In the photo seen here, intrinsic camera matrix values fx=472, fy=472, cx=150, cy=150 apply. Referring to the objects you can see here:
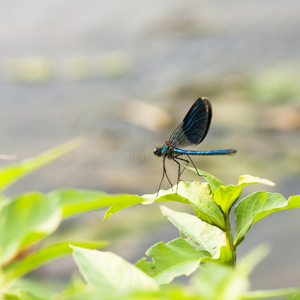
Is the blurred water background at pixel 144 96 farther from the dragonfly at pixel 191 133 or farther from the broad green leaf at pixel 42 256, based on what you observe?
the broad green leaf at pixel 42 256

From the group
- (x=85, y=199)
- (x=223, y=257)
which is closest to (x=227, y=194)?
(x=223, y=257)

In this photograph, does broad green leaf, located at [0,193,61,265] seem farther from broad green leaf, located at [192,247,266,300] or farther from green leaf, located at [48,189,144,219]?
broad green leaf, located at [192,247,266,300]

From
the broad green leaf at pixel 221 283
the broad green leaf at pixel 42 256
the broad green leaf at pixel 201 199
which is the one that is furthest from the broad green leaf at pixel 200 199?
the broad green leaf at pixel 221 283

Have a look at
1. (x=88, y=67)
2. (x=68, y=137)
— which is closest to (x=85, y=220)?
(x=68, y=137)

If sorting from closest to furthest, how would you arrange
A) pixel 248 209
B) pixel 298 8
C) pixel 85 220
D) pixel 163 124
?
pixel 248 209
pixel 85 220
pixel 163 124
pixel 298 8

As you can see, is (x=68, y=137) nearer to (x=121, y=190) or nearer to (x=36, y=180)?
(x=36, y=180)

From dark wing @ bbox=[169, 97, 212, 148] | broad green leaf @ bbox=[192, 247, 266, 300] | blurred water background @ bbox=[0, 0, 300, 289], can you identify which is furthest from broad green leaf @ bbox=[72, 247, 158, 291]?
blurred water background @ bbox=[0, 0, 300, 289]

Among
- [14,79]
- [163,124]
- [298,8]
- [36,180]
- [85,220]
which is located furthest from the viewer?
[298,8]
